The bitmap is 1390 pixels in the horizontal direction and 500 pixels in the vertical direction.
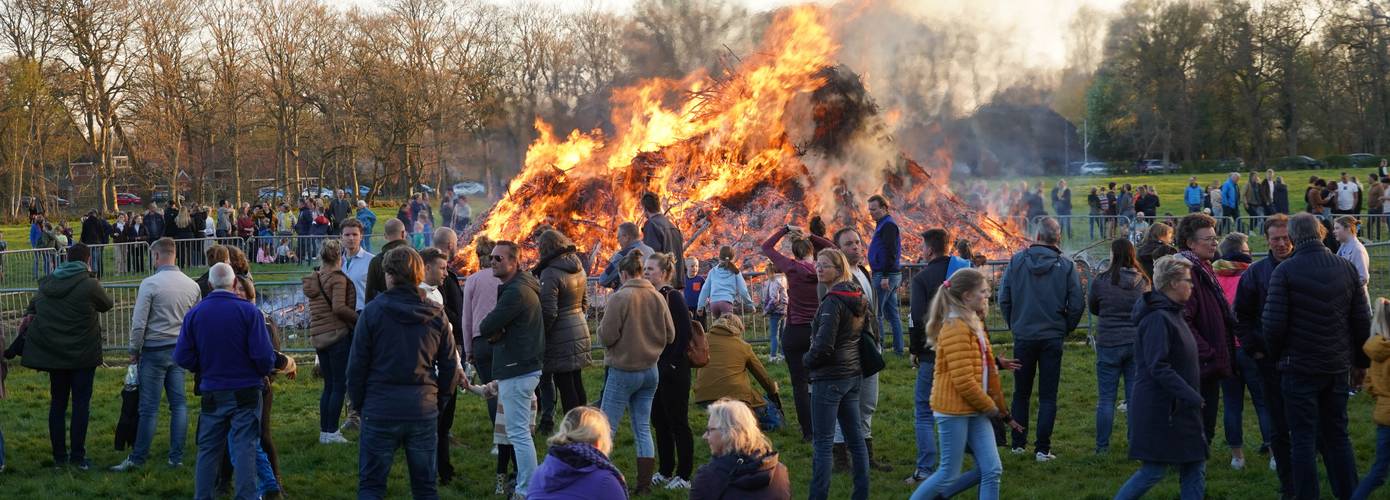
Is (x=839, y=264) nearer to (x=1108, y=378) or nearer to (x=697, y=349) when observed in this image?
(x=697, y=349)

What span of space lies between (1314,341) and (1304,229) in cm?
62

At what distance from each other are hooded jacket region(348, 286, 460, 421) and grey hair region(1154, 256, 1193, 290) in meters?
3.73

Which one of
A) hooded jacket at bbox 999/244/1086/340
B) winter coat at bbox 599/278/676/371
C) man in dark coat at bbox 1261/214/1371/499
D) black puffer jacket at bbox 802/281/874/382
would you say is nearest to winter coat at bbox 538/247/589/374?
winter coat at bbox 599/278/676/371

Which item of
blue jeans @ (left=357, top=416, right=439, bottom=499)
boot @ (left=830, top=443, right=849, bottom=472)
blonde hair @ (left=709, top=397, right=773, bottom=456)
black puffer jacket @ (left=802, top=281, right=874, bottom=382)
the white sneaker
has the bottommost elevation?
boot @ (left=830, top=443, right=849, bottom=472)

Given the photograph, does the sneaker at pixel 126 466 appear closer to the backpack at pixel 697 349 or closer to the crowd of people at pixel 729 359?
the crowd of people at pixel 729 359

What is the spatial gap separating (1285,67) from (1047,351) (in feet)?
163

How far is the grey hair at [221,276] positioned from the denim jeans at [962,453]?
4.05 meters

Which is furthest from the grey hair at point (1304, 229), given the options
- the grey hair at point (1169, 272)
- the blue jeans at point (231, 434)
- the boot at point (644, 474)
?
the blue jeans at point (231, 434)

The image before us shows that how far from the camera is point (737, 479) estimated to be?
5.25 m

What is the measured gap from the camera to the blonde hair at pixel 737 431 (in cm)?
526

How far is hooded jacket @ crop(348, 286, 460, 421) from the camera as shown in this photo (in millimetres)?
6621

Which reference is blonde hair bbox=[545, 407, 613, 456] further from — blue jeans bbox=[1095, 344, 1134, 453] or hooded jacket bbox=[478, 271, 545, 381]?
blue jeans bbox=[1095, 344, 1134, 453]

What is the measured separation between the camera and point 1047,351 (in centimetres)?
882

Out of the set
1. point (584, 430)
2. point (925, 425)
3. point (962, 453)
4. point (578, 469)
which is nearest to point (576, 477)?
point (578, 469)
